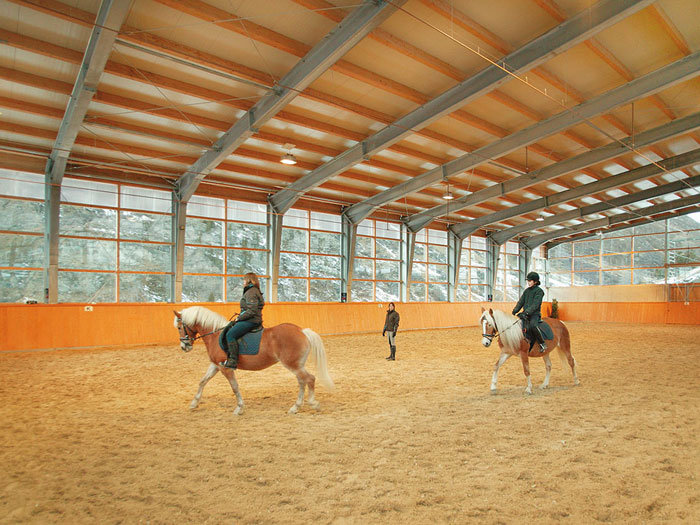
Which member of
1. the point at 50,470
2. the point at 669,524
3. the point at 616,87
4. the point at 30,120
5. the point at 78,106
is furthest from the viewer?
the point at 30,120

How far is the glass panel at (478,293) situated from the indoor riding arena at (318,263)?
482 centimetres

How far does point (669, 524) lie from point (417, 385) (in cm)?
478

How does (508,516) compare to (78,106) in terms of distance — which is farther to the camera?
(78,106)

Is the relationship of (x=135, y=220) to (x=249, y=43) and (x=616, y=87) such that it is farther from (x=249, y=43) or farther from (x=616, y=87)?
(x=616, y=87)

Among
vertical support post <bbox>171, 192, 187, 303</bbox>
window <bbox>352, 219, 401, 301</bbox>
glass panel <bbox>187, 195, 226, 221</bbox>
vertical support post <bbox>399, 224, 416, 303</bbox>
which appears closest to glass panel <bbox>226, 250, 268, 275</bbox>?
glass panel <bbox>187, 195, 226, 221</bbox>

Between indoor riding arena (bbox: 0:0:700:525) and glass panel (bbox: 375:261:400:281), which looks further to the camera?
glass panel (bbox: 375:261:400:281)

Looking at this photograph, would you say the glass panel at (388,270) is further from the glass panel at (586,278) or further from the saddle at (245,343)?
the saddle at (245,343)

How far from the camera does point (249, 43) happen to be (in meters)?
8.95

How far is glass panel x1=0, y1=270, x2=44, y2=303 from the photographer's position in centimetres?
1302

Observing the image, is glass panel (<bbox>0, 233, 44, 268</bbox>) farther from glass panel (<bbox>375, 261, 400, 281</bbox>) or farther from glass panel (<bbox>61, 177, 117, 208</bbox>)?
glass panel (<bbox>375, 261, 400, 281</bbox>)

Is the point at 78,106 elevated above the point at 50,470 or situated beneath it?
elevated above

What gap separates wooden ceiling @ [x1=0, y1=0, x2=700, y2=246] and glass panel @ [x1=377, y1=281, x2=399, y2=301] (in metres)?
6.59

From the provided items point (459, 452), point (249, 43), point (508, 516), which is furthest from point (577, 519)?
point (249, 43)

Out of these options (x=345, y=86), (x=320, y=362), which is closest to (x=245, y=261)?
(x=345, y=86)
